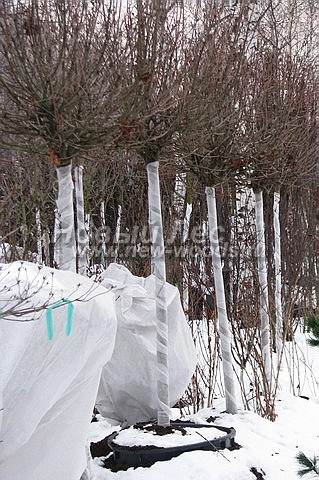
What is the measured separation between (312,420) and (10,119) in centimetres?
349

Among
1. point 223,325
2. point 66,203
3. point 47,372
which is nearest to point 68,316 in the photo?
point 47,372

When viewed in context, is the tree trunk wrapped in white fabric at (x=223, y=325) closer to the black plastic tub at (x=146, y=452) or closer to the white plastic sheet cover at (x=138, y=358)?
the white plastic sheet cover at (x=138, y=358)

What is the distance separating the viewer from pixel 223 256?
1039 centimetres

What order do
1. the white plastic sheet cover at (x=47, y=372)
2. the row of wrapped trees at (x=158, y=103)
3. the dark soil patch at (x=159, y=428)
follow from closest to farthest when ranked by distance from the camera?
the white plastic sheet cover at (x=47, y=372)
the row of wrapped trees at (x=158, y=103)
the dark soil patch at (x=159, y=428)

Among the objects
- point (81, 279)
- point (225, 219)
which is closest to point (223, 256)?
point (225, 219)

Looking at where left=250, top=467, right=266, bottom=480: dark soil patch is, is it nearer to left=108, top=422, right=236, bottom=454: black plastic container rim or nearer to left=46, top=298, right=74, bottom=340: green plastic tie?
left=108, top=422, right=236, bottom=454: black plastic container rim

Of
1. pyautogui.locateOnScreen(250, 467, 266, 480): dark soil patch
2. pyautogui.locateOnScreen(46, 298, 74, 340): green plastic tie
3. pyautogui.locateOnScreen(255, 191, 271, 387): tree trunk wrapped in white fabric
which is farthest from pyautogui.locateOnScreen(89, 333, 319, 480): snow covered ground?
pyautogui.locateOnScreen(46, 298, 74, 340): green plastic tie

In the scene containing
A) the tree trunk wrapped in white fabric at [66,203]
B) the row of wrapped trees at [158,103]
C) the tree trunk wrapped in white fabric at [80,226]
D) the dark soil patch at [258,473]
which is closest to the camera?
the row of wrapped trees at [158,103]

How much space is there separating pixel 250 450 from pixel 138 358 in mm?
843

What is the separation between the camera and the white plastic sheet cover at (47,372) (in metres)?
2.29

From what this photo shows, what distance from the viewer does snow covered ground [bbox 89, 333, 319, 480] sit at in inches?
137

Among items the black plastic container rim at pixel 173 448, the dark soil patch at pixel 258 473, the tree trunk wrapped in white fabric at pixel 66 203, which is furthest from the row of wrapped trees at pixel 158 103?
the dark soil patch at pixel 258 473

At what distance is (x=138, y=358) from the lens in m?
4.07

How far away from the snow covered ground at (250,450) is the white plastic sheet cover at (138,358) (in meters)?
0.26
